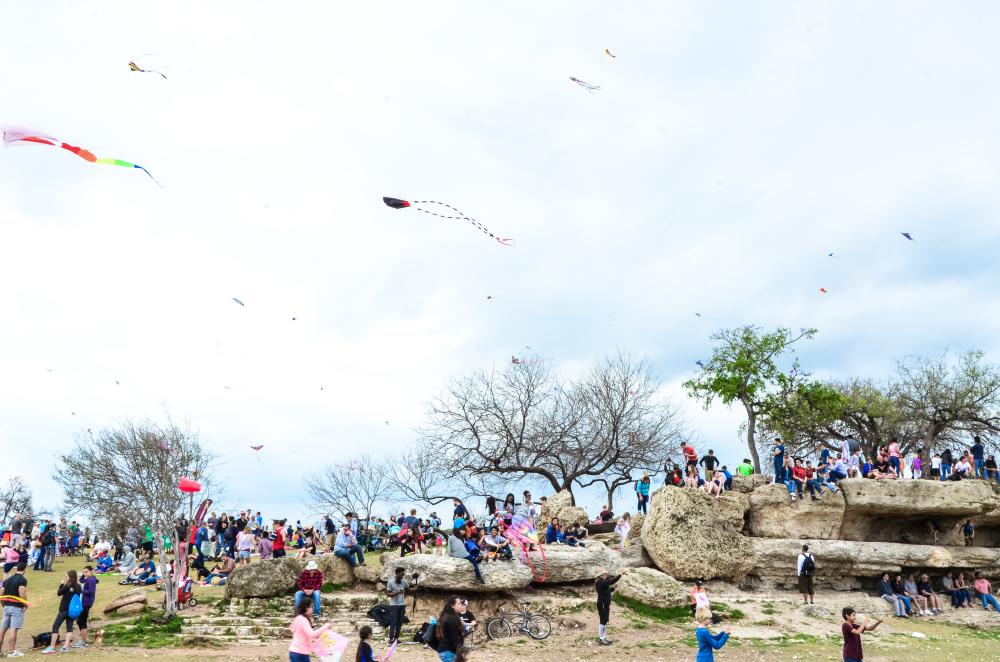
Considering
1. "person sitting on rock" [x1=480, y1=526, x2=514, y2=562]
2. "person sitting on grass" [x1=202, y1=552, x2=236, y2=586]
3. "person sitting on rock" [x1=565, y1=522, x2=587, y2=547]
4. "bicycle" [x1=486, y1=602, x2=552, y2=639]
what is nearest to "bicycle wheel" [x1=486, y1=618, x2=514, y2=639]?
"bicycle" [x1=486, y1=602, x2=552, y2=639]

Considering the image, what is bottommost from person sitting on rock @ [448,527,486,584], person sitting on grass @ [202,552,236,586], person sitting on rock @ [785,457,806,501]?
person sitting on grass @ [202,552,236,586]

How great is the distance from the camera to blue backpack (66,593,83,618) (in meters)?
15.6

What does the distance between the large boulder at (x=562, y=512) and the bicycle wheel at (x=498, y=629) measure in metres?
10.3

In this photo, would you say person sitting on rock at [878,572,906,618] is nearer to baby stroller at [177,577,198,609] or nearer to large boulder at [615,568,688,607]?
large boulder at [615,568,688,607]

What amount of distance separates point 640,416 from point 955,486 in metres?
14.5

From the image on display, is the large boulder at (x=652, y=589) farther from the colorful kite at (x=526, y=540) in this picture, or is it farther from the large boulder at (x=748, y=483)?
the large boulder at (x=748, y=483)

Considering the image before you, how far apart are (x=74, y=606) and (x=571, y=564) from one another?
13.0m

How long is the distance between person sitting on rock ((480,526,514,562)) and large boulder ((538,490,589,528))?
8.20m

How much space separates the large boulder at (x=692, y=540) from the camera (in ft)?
75.4

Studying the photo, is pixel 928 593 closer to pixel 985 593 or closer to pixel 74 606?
pixel 985 593

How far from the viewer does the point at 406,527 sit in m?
22.3

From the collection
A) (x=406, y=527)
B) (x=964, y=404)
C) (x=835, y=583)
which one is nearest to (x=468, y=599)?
(x=406, y=527)

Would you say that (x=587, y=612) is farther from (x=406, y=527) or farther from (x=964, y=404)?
(x=964, y=404)

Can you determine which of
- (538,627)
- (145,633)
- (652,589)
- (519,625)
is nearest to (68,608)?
(145,633)
